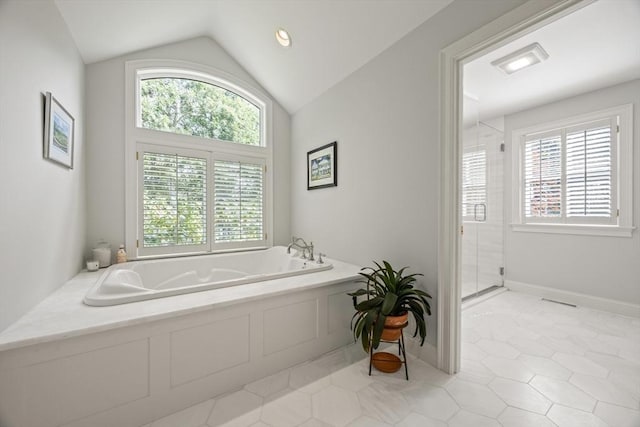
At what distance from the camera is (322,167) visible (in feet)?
9.59

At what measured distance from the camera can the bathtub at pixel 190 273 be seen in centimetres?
156

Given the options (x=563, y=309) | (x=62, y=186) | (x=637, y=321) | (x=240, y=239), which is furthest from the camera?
(x=240, y=239)

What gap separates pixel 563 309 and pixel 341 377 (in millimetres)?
2761

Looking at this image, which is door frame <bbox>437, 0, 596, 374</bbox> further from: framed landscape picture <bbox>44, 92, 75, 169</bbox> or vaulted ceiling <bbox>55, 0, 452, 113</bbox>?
framed landscape picture <bbox>44, 92, 75, 169</bbox>

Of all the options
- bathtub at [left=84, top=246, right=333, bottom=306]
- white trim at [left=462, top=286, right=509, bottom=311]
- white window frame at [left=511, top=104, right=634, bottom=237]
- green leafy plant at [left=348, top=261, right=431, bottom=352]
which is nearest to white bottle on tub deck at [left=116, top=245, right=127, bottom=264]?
bathtub at [left=84, top=246, right=333, bottom=306]

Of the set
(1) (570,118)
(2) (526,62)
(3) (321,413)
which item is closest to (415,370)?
(3) (321,413)

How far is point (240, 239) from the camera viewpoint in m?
3.25

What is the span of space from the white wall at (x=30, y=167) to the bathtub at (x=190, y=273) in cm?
30

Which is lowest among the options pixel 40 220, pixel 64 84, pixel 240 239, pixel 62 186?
pixel 240 239

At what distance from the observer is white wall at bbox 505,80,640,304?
259 centimetres

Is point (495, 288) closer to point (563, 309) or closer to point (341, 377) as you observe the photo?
point (563, 309)

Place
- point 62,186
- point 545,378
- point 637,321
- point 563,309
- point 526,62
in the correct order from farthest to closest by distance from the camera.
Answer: point 563,309 → point 637,321 → point 526,62 → point 62,186 → point 545,378

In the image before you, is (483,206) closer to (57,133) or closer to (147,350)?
(147,350)

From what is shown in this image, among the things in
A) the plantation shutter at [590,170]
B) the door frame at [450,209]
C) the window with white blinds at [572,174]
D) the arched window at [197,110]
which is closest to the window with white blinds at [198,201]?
the arched window at [197,110]
